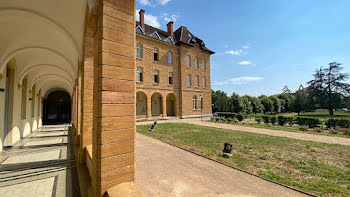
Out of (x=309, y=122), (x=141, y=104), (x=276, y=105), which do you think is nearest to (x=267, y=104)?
(x=276, y=105)

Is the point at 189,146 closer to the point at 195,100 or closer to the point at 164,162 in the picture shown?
the point at 164,162

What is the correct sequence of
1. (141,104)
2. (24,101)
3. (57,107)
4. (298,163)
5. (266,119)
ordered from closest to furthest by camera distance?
(298,163) → (24,101) → (266,119) → (57,107) → (141,104)

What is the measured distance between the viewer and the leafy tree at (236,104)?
30.7 m

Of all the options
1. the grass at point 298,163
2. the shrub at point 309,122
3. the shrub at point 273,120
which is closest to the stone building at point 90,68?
the grass at point 298,163

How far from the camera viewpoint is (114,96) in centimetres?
188

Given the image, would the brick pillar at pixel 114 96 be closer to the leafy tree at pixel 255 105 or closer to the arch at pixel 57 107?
the arch at pixel 57 107

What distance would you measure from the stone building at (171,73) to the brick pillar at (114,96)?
647 inches

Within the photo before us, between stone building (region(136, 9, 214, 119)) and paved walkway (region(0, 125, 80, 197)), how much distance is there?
41.9 ft

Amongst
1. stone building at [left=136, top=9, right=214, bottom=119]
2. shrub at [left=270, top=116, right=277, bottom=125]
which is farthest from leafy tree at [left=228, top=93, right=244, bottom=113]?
shrub at [left=270, top=116, right=277, bottom=125]

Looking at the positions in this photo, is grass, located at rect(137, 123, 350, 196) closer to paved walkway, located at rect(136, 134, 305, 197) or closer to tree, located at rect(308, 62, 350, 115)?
paved walkway, located at rect(136, 134, 305, 197)

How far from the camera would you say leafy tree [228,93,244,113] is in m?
30.7

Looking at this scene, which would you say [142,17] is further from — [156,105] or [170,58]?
[156,105]

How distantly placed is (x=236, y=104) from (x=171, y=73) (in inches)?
675

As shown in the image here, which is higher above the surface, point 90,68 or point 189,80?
point 189,80
